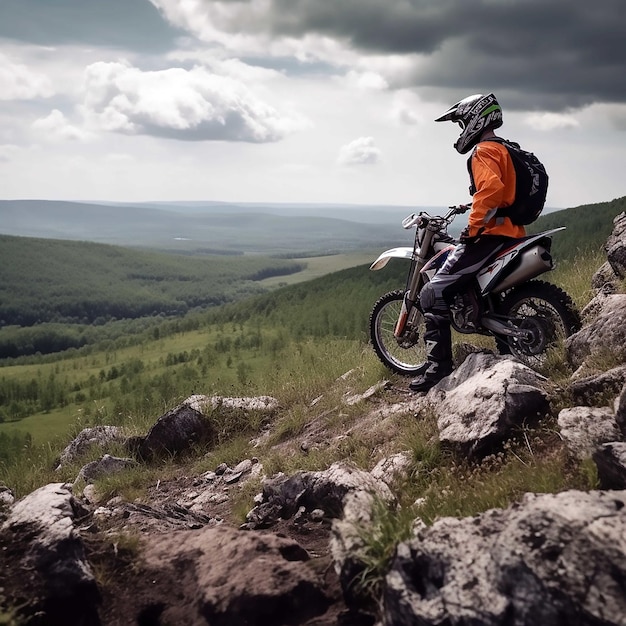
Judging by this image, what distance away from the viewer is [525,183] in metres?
7.62

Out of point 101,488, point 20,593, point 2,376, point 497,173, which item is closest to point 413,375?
point 497,173

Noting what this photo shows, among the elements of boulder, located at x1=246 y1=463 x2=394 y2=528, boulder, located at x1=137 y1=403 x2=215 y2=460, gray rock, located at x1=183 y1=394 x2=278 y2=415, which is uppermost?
boulder, located at x1=246 y1=463 x2=394 y2=528

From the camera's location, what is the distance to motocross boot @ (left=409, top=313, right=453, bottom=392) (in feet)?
28.1

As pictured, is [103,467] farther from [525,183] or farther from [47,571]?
[525,183]

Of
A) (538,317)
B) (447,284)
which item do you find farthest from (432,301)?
(538,317)

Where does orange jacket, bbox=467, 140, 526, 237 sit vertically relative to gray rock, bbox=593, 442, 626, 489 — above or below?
above

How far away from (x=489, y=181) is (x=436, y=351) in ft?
8.45

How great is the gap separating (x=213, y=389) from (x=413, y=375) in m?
5.46

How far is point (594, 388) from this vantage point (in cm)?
625

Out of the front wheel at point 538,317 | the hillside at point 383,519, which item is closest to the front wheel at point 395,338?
the hillside at point 383,519

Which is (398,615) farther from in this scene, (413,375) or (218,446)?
(218,446)

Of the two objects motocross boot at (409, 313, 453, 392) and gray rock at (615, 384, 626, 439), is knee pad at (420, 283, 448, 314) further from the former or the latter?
gray rock at (615, 384, 626, 439)

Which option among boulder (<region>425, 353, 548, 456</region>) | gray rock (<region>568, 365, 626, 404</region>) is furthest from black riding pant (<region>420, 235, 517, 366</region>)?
gray rock (<region>568, 365, 626, 404</region>)

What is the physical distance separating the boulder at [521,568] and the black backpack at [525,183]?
462cm
